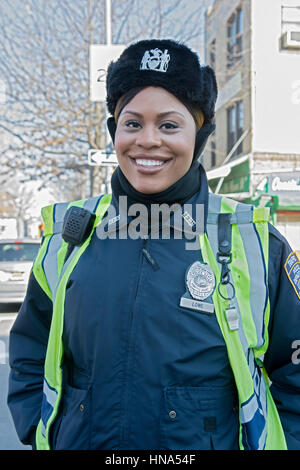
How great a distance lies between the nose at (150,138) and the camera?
1524 millimetres

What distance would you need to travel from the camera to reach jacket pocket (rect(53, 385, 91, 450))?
1.42 m

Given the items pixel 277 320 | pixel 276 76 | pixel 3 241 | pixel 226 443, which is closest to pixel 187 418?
pixel 226 443

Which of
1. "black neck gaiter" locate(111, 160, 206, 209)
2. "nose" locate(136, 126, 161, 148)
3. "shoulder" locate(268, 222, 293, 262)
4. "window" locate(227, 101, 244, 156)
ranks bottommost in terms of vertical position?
"shoulder" locate(268, 222, 293, 262)

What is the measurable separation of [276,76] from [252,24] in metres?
1.60

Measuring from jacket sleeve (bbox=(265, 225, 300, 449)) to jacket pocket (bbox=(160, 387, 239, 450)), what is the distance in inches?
10.1

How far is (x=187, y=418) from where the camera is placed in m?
1.36

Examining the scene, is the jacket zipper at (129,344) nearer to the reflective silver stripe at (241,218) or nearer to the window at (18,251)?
the reflective silver stripe at (241,218)

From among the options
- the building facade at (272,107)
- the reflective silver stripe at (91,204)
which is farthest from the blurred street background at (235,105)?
the reflective silver stripe at (91,204)

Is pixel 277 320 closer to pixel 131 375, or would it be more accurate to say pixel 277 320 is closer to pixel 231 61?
pixel 131 375

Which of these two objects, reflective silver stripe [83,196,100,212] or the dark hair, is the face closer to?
the dark hair

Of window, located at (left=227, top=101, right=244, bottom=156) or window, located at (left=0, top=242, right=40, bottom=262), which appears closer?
window, located at (left=0, top=242, right=40, bottom=262)

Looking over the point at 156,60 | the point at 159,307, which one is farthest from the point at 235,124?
the point at 159,307

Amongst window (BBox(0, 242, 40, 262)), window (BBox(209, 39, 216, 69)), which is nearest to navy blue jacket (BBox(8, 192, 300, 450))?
window (BBox(0, 242, 40, 262))


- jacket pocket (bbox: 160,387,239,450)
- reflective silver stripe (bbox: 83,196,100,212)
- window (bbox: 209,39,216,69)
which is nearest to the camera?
jacket pocket (bbox: 160,387,239,450)
